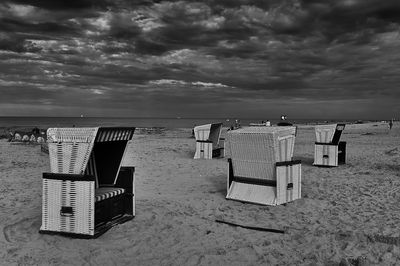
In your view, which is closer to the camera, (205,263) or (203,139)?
(205,263)

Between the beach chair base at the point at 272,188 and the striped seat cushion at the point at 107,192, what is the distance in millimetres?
2846

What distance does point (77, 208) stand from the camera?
18.6ft

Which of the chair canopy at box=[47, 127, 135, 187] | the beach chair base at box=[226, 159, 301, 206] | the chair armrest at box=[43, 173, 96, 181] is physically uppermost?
the chair canopy at box=[47, 127, 135, 187]

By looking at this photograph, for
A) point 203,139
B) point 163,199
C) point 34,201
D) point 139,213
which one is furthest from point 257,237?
point 203,139

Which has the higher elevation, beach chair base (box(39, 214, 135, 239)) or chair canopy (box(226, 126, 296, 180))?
chair canopy (box(226, 126, 296, 180))

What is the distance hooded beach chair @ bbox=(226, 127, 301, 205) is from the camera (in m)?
7.93

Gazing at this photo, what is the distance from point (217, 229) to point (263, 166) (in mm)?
2358

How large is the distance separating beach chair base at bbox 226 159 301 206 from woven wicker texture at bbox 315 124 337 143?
5.63 m

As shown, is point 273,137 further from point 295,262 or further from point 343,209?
Result: point 295,262

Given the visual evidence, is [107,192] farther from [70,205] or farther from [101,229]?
[70,205]

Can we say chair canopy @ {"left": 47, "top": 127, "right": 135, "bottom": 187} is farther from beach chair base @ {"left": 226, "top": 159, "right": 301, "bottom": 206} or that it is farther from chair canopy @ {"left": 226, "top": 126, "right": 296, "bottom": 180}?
beach chair base @ {"left": 226, "top": 159, "right": 301, "bottom": 206}

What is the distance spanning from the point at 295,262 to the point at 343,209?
315 centimetres

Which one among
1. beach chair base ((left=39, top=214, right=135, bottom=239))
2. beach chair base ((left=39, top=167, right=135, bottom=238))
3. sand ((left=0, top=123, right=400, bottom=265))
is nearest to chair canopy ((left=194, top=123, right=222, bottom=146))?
sand ((left=0, top=123, right=400, bottom=265))

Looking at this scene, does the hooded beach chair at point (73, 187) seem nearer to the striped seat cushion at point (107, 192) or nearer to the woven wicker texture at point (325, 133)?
the striped seat cushion at point (107, 192)
